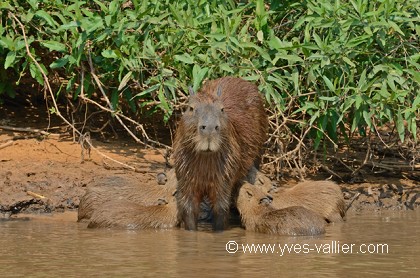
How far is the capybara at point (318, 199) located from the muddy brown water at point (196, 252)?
5.3 inches

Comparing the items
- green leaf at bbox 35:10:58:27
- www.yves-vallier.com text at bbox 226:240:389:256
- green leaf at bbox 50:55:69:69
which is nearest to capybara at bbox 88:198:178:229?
www.yves-vallier.com text at bbox 226:240:389:256

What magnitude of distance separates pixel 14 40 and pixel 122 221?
205cm

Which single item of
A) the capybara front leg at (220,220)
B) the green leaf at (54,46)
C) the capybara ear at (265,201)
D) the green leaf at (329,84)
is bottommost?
the capybara front leg at (220,220)

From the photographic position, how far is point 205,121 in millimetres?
6984

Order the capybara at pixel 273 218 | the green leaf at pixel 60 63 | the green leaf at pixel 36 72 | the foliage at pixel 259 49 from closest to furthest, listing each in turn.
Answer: the capybara at pixel 273 218, the foliage at pixel 259 49, the green leaf at pixel 60 63, the green leaf at pixel 36 72

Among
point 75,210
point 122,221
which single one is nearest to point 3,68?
point 75,210

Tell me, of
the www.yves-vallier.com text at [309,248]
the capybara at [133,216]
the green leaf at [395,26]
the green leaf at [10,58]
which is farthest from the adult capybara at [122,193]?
the green leaf at [395,26]

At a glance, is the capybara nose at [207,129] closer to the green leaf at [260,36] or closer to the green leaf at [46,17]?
the green leaf at [260,36]

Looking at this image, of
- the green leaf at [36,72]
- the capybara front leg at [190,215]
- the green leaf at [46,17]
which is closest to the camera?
the capybara front leg at [190,215]

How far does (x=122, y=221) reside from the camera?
24.0 ft

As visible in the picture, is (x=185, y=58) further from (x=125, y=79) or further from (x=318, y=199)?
(x=318, y=199)

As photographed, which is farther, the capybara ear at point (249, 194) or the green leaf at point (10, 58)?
the green leaf at point (10, 58)

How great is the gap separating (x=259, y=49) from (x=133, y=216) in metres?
1.71

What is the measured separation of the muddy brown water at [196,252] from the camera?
5863mm
